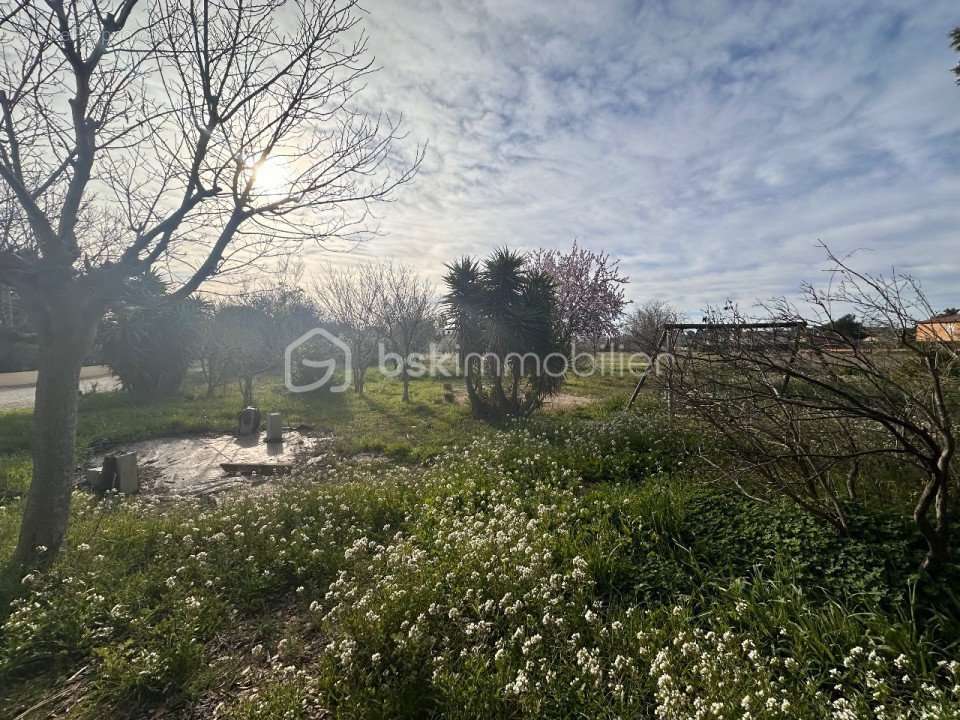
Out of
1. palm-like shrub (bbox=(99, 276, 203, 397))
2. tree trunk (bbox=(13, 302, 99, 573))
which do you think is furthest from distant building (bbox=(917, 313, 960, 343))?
palm-like shrub (bbox=(99, 276, 203, 397))

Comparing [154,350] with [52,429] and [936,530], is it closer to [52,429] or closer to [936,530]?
[52,429]

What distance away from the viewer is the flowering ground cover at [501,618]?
242 centimetres

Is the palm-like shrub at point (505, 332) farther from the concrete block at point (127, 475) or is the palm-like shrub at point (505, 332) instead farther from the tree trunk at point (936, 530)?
the tree trunk at point (936, 530)

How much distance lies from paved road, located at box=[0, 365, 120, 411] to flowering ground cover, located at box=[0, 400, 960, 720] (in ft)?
62.2

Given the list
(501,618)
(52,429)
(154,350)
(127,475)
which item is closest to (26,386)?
(154,350)

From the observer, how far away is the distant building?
3107mm

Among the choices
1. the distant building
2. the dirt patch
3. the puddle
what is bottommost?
the puddle

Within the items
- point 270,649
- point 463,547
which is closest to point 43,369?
point 270,649

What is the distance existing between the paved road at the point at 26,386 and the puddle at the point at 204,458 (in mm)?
11254

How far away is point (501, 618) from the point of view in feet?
10.2

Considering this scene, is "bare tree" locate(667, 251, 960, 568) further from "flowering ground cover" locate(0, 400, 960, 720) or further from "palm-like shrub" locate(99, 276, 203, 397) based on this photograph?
"palm-like shrub" locate(99, 276, 203, 397)

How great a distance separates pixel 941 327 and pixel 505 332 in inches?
372

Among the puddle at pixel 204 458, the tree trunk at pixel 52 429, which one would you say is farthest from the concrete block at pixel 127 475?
the tree trunk at pixel 52 429

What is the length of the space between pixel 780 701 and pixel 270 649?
3.40 metres
